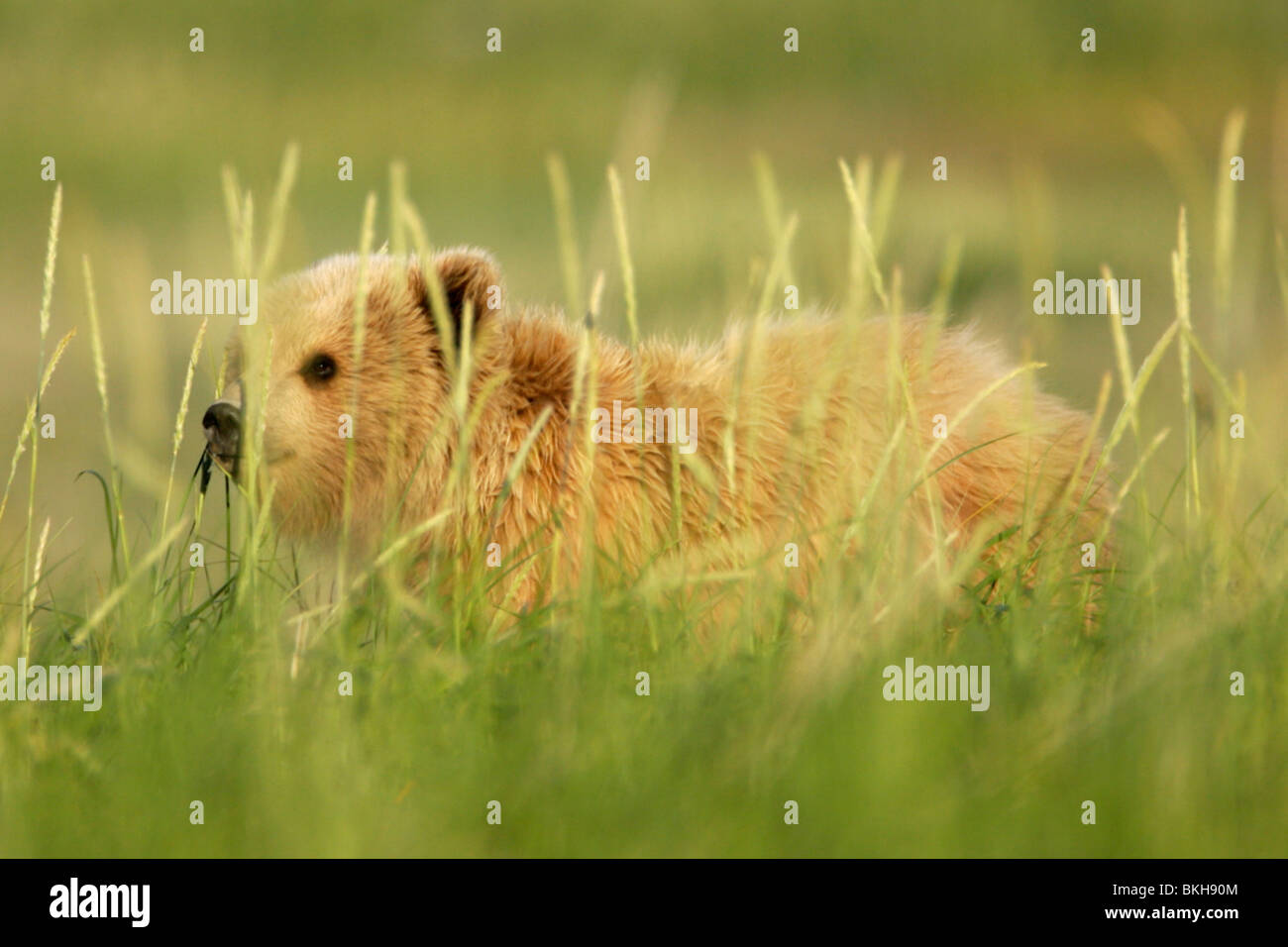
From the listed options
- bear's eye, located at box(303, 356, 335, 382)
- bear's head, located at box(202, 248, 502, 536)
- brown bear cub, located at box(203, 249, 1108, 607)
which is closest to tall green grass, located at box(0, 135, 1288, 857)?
brown bear cub, located at box(203, 249, 1108, 607)

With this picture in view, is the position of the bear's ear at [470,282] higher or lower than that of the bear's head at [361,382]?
higher

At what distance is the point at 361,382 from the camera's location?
4.83 m

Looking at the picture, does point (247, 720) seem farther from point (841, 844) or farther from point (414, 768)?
point (841, 844)

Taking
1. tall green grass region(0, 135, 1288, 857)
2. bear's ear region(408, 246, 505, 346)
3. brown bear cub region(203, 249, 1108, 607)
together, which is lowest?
tall green grass region(0, 135, 1288, 857)

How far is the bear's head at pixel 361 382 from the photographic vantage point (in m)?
4.70

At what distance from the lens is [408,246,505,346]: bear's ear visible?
4.81 metres

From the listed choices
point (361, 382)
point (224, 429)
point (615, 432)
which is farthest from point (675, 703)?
point (361, 382)

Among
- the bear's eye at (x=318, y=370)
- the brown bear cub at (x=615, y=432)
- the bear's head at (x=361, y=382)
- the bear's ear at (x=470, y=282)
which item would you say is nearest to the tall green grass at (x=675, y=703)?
the brown bear cub at (x=615, y=432)

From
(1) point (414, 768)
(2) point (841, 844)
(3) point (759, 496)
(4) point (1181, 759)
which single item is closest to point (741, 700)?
(2) point (841, 844)

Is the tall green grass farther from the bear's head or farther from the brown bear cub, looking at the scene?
the bear's head

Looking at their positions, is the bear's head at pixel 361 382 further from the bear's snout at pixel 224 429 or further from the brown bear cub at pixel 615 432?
the bear's snout at pixel 224 429

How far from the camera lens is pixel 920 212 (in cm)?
1172

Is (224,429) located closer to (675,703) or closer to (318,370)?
(318,370)

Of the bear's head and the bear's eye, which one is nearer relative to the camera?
the bear's head
